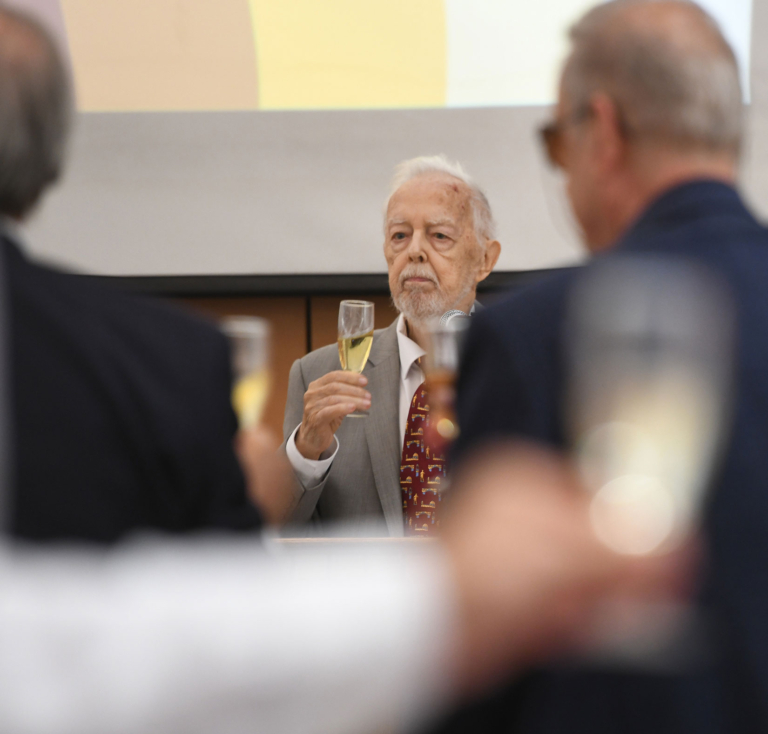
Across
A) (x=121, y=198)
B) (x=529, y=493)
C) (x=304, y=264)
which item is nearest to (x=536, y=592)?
(x=529, y=493)

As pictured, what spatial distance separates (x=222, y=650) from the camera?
0.36m

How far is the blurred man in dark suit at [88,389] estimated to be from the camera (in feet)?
2.20

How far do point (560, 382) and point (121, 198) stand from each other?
2343mm

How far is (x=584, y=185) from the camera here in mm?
983

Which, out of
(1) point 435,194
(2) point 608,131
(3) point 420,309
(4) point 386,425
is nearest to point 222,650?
(2) point 608,131

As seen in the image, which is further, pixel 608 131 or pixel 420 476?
pixel 420 476

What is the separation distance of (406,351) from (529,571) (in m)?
1.90

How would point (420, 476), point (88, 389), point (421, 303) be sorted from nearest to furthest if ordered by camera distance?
point (88, 389), point (420, 476), point (421, 303)

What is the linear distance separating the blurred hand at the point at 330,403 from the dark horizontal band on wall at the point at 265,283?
1.09 metres

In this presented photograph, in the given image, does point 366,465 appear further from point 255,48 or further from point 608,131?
point 255,48

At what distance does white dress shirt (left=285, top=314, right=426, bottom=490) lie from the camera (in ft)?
6.04

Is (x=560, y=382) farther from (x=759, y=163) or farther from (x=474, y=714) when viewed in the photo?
(x=759, y=163)

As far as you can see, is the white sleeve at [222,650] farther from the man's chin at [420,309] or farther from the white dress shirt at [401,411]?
the man's chin at [420,309]

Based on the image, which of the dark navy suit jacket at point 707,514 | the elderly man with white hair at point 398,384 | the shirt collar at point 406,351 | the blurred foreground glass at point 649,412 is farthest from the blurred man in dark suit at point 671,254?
the shirt collar at point 406,351
